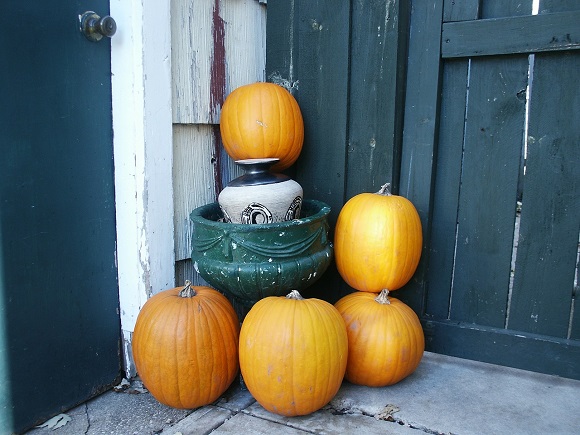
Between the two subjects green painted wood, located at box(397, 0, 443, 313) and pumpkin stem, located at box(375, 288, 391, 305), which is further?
green painted wood, located at box(397, 0, 443, 313)

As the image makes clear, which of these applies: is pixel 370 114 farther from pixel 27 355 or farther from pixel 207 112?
pixel 27 355

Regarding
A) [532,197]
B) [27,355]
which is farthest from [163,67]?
[532,197]

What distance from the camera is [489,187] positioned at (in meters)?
2.13

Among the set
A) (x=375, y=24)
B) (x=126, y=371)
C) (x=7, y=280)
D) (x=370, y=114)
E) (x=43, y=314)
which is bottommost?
(x=126, y=371)

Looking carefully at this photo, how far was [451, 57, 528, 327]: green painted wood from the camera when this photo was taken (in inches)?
81.2

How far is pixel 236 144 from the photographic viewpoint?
7.09 feet

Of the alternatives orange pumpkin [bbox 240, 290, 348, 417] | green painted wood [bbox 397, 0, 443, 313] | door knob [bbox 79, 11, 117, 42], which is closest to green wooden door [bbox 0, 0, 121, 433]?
door knob [bbox 79, 11, 117, 42]

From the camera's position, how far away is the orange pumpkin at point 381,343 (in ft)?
6.15

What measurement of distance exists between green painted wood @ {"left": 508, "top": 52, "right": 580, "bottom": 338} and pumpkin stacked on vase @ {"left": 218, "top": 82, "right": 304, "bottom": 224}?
93cm

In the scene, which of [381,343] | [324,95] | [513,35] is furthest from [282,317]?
[513,35]

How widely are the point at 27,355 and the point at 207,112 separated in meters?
1.17

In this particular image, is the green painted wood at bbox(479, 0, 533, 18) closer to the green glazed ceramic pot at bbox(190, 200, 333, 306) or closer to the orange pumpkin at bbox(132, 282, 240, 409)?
the green glazed ceramic pot at bbox(190, 200, 333, 306)

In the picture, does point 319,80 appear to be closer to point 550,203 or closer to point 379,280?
point 379,280

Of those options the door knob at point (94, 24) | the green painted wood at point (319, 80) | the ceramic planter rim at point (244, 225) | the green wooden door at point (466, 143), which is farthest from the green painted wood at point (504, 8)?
the door knob at point (94, 24)
